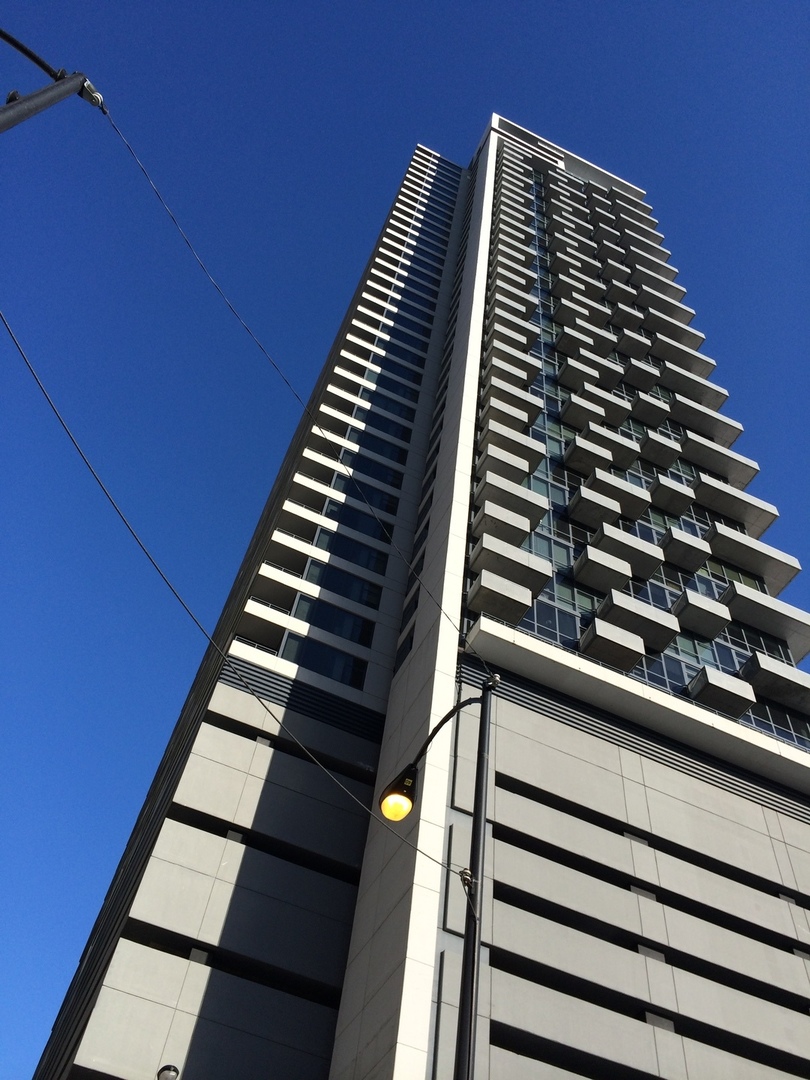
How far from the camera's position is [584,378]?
4678 cm

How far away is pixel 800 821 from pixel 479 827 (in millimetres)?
21604

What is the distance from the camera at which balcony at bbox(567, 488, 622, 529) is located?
1452 inches

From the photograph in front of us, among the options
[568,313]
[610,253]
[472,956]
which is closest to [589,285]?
[568,313]

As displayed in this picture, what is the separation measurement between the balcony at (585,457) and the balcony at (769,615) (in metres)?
7.97

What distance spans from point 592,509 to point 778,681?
9.71 m

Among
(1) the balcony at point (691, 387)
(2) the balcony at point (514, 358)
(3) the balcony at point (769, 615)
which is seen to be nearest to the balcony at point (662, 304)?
(1) the balcony at point (691, 387)

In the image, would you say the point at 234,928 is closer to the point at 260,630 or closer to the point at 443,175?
the point at 260,630

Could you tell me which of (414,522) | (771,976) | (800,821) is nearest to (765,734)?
(800,821)

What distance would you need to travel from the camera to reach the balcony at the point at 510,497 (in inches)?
1345

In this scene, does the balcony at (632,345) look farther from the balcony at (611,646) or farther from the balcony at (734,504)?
the balcony at (611,646)

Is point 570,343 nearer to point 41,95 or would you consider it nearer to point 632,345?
point 632,345

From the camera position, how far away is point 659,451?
44.3 meters

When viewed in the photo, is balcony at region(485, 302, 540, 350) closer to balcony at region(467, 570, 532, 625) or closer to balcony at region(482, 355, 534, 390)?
balcony at region(482, 355, 534, 390)

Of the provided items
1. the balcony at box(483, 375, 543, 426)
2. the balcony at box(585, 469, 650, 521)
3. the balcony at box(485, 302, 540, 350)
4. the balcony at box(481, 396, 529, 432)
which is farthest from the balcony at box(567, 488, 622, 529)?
the balcony at box(485, 302, 540, 350)
